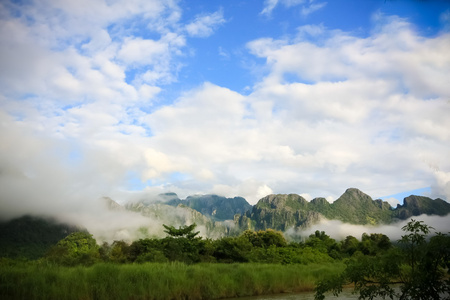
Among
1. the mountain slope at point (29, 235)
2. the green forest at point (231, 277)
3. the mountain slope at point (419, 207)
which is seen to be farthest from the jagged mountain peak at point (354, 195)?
the green forest at point (231, 277)

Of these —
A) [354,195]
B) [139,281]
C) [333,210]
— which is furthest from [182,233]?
[354,195]

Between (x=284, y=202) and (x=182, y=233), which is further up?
(x=284, y=202)

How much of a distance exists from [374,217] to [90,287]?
15071 centimetres

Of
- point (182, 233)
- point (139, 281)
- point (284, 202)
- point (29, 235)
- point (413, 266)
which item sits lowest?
point (29, 235)

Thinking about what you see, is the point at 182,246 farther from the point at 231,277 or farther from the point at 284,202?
the point at 284,202

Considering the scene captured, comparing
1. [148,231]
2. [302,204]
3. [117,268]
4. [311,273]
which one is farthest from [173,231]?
[302,204]

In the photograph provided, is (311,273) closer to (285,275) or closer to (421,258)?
(285,275)

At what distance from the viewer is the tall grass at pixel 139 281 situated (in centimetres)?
864

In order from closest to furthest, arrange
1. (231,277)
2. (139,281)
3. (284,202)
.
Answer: (139,281)
(231,277)
(284,202)

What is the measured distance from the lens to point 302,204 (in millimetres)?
164250

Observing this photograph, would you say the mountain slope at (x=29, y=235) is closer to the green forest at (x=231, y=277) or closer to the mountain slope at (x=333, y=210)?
the green forest at (x=231, y=277)

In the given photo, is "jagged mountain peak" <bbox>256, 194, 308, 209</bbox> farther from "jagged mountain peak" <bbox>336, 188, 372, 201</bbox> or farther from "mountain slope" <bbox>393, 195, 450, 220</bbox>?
"mountain slope" <bbox>393, 195, 450, 220</bbox>

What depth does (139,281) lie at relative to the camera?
10.9m

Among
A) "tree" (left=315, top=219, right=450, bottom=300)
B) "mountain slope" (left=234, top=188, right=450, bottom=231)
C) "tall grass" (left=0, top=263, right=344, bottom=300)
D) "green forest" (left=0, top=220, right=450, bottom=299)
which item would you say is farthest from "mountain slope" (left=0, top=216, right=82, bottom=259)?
"tree" (left=315, top=219, right=450, bottom=300)
